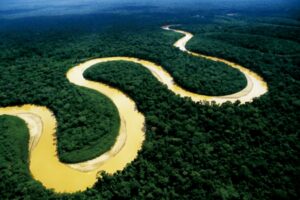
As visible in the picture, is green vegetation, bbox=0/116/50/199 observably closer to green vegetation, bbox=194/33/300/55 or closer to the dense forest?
the dense forest

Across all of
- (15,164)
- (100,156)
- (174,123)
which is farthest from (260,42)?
(15,164)

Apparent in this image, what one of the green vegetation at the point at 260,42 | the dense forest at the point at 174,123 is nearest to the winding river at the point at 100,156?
the dense forest at the point at 174,123

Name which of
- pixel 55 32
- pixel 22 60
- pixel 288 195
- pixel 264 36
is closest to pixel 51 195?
pixel 288 195

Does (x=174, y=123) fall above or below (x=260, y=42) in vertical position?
below

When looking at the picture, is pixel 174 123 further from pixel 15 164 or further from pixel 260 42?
pixel 260 42

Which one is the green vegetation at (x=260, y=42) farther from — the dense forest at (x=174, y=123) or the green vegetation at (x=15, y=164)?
the green vegetation at (x=15, y=164)

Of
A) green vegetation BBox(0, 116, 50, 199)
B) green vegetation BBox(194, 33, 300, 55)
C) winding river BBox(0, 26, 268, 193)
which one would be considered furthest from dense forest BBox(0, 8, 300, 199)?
winding river BBox(0, 26, 268, 193)
